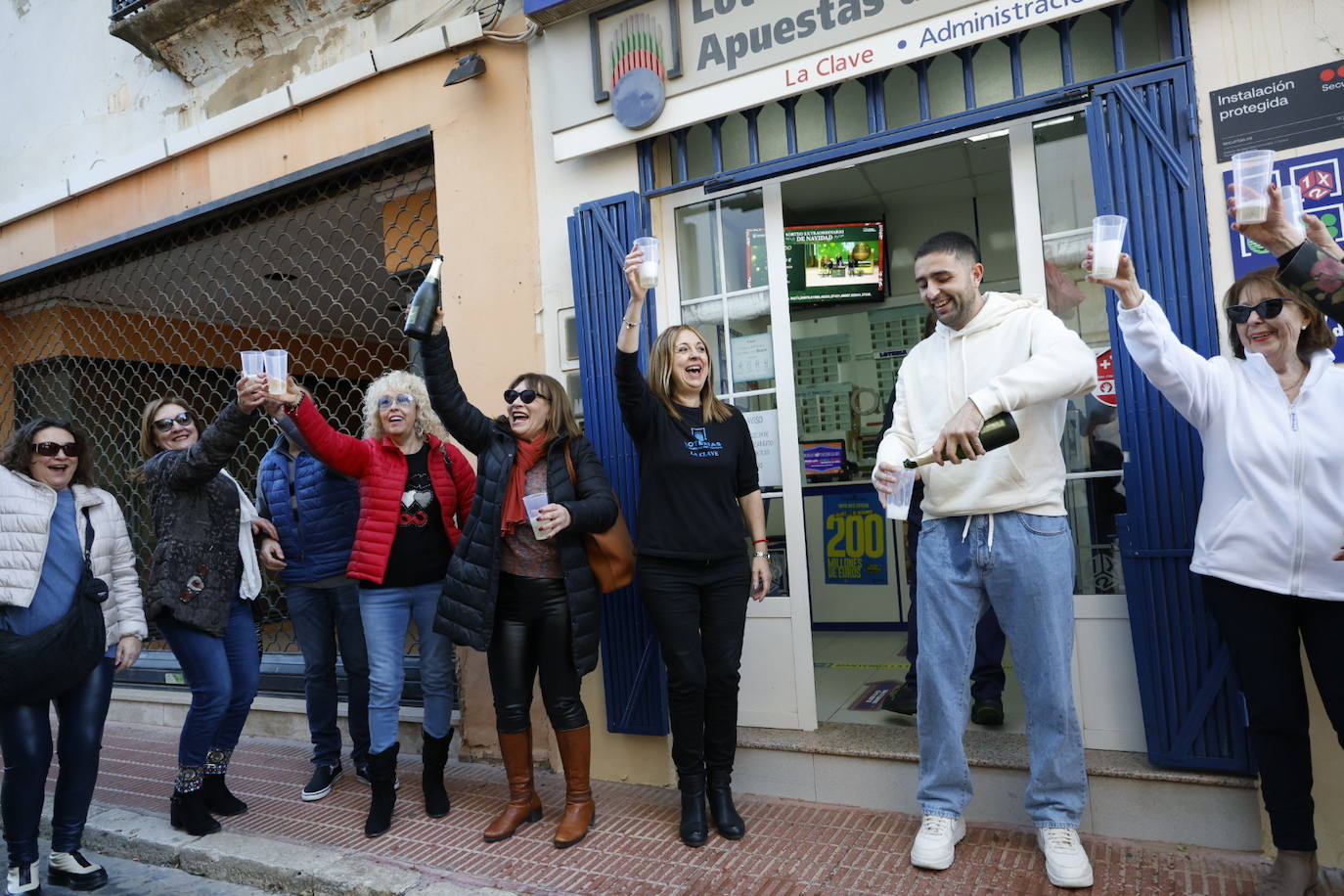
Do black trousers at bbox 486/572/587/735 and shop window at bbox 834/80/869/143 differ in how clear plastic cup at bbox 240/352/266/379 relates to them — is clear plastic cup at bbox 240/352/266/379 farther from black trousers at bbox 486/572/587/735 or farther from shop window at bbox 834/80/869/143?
shop window at bbox 834/80/869/143

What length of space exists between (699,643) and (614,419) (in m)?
1.24

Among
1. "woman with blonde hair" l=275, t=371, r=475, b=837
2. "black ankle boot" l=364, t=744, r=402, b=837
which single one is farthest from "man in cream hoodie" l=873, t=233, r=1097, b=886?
"black ankle boot" l=364, t=744, r=402, b=837

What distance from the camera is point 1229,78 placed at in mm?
3152

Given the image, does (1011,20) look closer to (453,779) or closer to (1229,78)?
(1229,78)

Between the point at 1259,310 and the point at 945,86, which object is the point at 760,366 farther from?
the point at 1259,310

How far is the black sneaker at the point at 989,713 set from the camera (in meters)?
3.98

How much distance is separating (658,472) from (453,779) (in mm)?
2131

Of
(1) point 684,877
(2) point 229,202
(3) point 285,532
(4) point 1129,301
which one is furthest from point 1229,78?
(2) point 229,202

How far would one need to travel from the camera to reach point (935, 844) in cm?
312

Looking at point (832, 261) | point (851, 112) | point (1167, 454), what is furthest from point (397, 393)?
point (832, 261)

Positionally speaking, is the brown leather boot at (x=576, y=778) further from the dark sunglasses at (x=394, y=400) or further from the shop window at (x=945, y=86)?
the shop window at (x=945, y=86)

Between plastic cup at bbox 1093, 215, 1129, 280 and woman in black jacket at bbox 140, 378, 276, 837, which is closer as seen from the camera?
plastic cup at bbox 1093, 215, 1129, 280

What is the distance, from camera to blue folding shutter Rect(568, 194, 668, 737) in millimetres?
4191

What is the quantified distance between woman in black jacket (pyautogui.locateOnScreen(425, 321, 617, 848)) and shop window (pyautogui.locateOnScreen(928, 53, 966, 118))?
2067mm
